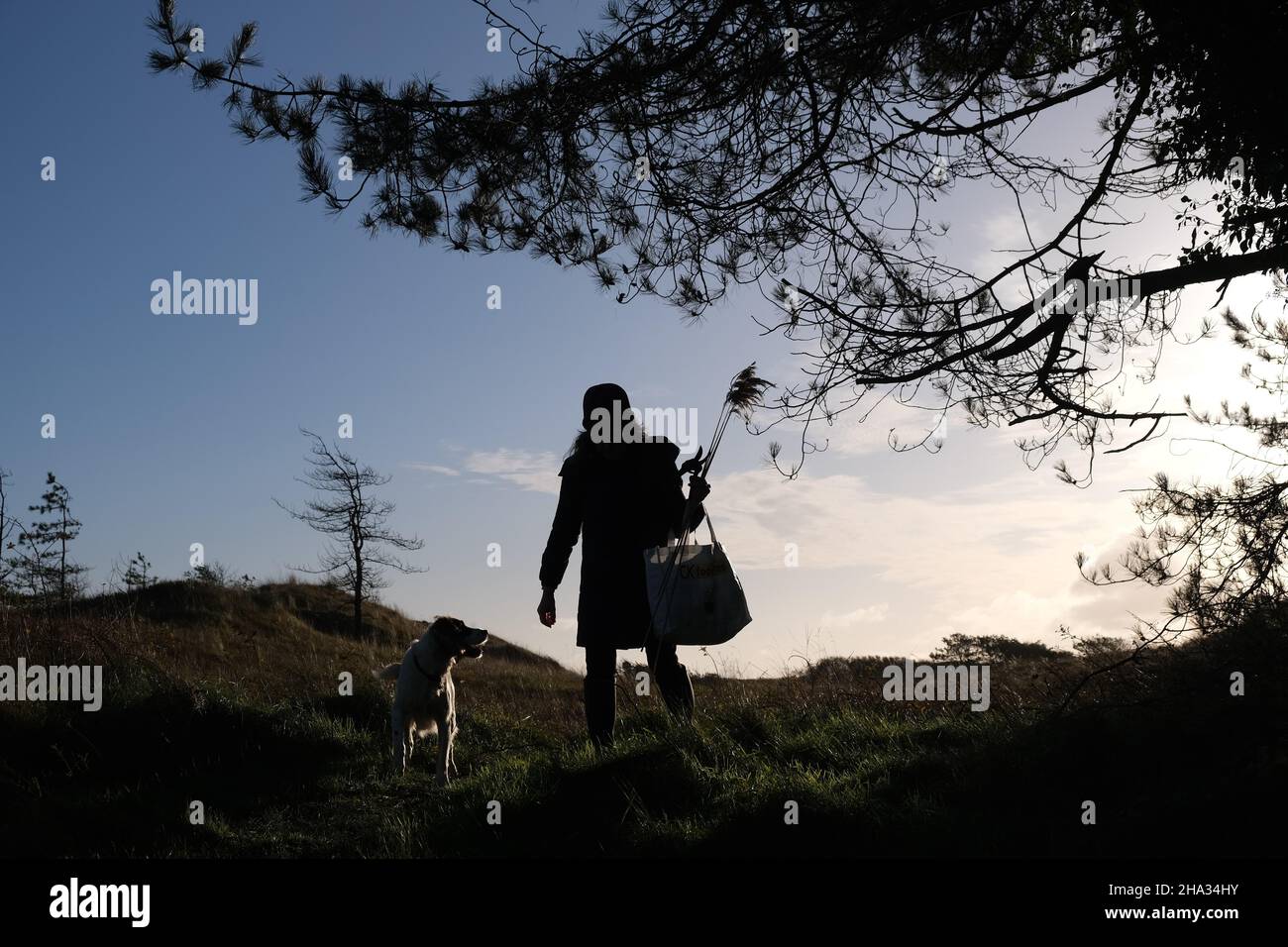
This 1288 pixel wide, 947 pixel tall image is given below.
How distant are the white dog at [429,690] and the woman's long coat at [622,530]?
1237mm

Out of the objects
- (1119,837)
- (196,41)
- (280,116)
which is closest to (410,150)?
(280,116)

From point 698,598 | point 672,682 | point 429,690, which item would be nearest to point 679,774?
point 698,598

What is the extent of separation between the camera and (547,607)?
625 centimetres

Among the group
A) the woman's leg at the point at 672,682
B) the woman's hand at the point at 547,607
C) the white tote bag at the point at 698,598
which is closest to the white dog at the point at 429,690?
the woman's hand at the point at 547,607

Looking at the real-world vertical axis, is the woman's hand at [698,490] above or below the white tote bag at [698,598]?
above

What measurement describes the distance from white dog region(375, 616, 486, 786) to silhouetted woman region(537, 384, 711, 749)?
1156mm

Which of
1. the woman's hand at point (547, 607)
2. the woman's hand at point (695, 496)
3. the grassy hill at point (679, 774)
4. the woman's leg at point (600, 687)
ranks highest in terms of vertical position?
the woman's hand at point (695, 496)

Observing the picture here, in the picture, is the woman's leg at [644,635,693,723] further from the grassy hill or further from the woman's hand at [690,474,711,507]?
the woman's hand at [690,474,711,507]

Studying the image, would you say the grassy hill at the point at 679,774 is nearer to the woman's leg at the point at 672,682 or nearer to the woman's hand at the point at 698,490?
the woman's leg at the point at 672,682

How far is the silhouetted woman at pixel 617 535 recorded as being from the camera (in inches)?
236

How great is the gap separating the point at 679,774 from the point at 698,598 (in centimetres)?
100

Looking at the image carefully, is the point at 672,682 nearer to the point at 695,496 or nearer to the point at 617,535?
the point at 617,535

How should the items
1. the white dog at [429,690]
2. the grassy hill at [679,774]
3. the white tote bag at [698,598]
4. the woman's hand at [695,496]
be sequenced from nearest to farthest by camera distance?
1. the grassy hill at [679,774]
2. the white tote bag at [698,598]
3. the woman's hand at [695,496]
4. the white dog at [429,690]
